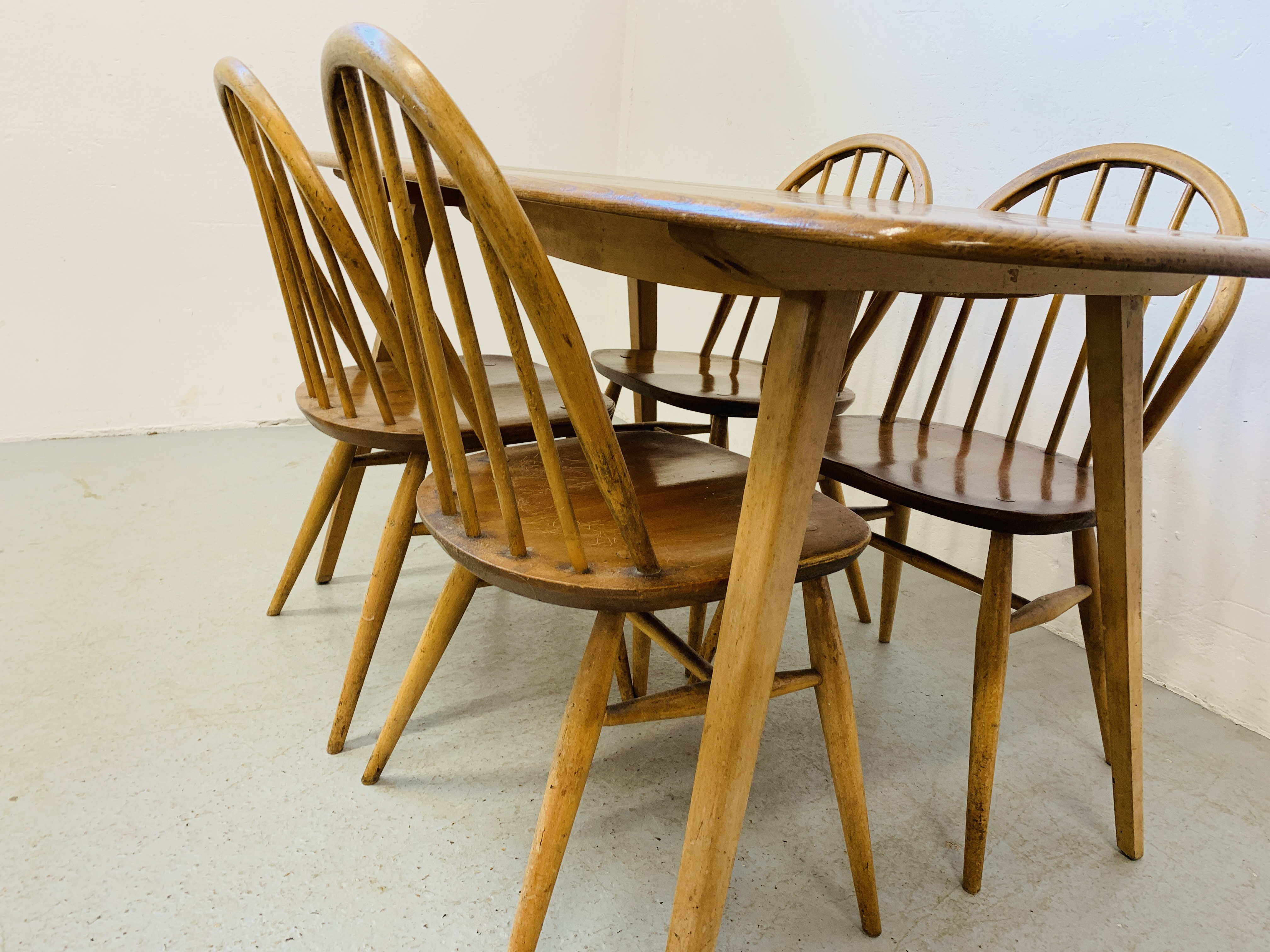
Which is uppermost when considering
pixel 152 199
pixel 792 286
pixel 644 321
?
pixel 792 286

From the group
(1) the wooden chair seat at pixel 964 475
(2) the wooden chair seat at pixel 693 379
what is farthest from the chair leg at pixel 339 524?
(1) the wooden chair seat at pixel 964 475

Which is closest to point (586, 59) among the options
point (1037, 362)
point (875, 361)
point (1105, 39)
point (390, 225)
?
point (875, 361)

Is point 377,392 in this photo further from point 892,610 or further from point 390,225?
point 892,610

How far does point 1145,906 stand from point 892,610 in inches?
27.5

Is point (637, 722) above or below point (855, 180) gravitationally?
below

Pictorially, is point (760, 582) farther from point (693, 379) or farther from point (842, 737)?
point (693, 379)

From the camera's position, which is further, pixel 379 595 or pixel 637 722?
pixel 379 595

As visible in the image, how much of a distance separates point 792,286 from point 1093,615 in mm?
857

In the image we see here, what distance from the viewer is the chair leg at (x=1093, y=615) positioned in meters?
1.18

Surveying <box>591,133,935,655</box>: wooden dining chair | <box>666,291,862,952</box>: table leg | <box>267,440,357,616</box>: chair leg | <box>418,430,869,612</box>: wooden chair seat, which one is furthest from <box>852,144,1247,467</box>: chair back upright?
<box>267,440,357,616</box>: chair leg

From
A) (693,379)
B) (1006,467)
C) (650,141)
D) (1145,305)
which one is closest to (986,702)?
(1006,467)

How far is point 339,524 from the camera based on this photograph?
161 cm

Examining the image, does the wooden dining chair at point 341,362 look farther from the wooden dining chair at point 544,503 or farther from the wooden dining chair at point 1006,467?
the wooden dining chair at point 1006,467

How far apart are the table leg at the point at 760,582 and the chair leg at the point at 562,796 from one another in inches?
4.6
